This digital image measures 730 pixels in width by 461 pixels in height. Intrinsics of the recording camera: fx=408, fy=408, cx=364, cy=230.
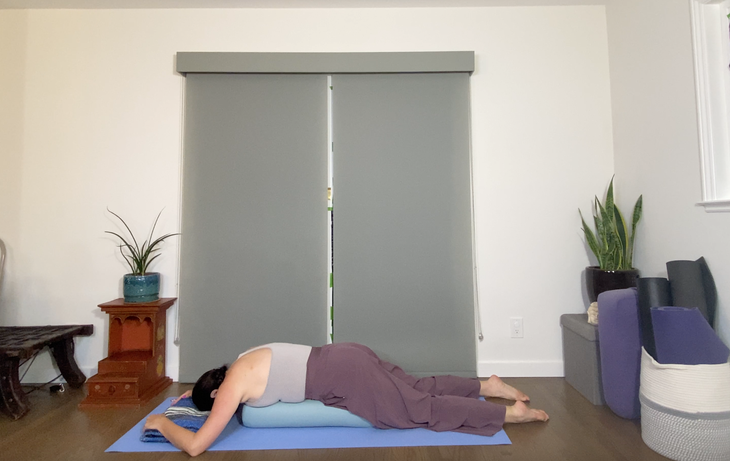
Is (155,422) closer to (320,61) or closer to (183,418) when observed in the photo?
(183,418)

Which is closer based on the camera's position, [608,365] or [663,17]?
[608,365]

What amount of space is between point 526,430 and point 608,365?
22.2 inches

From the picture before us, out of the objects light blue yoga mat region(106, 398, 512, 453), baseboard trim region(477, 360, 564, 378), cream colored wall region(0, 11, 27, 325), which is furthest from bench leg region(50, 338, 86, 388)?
baseboard trim region(477, 360, 564, 378)

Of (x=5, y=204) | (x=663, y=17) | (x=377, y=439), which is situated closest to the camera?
(x=377, y=439)

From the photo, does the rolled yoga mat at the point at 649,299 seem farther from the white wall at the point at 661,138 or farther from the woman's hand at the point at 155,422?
the woman's hand at the point at 155,422

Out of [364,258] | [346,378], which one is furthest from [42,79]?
[346,378]

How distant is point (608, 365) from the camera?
7.00 feet

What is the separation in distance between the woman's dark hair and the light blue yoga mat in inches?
7.0

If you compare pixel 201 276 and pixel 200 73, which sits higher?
pixel 200 73

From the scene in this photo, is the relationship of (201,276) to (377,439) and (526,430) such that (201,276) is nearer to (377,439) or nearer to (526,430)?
(377,439)

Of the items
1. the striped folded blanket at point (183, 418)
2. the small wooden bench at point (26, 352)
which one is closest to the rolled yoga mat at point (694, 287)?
the striped folded blanket at point (183, 418)

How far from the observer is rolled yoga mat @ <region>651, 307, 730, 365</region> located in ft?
5.60

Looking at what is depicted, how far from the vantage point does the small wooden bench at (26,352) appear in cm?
219

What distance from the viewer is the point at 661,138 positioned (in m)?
2.39
